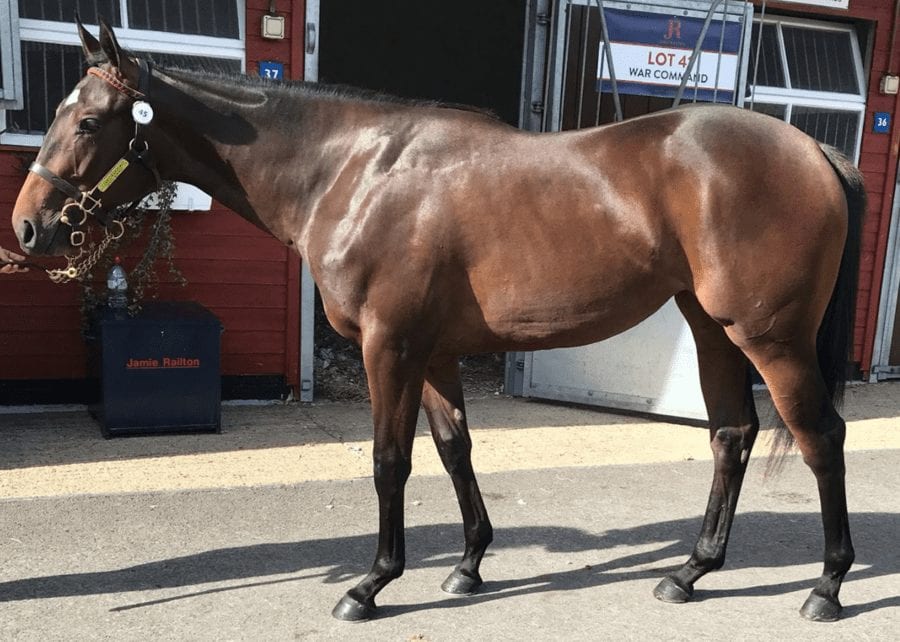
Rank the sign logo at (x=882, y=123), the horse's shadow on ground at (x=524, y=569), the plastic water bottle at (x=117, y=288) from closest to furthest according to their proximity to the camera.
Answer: the horse's shadow on ground at (x=524, y=569)
the plastic water bottle at (x=117, y=288)
the sign logo at (x=882, y=123)

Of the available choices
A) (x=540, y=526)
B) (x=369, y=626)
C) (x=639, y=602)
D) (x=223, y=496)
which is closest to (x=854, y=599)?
(x=639, y=602)

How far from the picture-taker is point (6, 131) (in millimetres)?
5688

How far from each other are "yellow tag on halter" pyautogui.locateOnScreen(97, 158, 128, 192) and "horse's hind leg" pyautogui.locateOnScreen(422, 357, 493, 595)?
1.34 meters

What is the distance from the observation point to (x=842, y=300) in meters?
3.46

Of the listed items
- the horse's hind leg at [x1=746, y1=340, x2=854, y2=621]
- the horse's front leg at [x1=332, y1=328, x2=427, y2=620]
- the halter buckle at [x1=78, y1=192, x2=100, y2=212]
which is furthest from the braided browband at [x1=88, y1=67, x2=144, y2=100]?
the horse's hind leg at [x1=746, y1=340, x2=854, y2=621]

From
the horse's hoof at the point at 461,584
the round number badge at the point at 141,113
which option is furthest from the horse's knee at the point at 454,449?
the round number badge at the point at 141,113

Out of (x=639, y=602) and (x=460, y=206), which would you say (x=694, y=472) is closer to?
(x=639, y=602)

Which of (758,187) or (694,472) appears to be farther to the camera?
(694,472)

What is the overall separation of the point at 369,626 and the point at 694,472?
2658 mm

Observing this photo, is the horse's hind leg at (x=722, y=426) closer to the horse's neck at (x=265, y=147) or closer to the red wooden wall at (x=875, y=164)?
the horse's neck at (x=265, y=147)

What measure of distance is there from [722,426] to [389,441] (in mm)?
1415

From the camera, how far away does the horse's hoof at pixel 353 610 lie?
325 centimetres

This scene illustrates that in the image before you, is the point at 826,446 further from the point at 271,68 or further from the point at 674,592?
the point at 271,68

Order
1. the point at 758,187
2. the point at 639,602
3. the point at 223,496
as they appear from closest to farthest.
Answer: the point at 758,187 → the point at 639,602 → the point at 223,496
